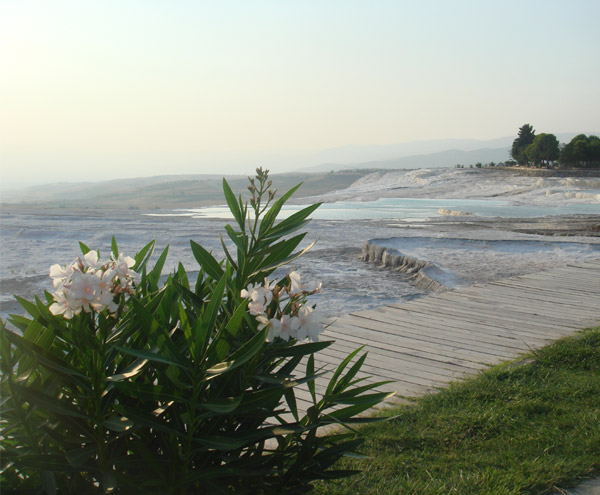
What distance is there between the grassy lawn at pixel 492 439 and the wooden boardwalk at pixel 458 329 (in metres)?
0.32

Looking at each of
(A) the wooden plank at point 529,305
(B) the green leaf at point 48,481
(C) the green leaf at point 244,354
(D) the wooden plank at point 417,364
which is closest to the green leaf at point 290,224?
(C) the green leaf at point 244,354

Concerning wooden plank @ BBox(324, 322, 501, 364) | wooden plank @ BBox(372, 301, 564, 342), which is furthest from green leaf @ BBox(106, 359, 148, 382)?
wooden plank @ BBox(372, 301, 564, 342)

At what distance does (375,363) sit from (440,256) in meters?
5.06

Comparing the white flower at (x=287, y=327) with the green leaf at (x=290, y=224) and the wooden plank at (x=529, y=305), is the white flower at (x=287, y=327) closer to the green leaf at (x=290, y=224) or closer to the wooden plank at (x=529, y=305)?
the green leaf at (x=290, y=224)

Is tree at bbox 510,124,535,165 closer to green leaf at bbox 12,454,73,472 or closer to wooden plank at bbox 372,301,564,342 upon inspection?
wooden plank at bbox 372,301,564,342

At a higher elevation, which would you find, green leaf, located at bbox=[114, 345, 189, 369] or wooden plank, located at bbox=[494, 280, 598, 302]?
green leaf, located at bbox=[114, 345, 189, 369]

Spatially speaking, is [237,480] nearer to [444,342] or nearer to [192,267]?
[444,342]

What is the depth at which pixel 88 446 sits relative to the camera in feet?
5.08

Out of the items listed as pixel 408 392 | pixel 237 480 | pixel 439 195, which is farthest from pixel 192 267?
pixel 439 195

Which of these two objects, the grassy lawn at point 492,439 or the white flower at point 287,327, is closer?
the white flower at point 287,327

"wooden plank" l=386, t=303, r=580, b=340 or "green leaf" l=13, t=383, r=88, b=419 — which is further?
"wooden plank" l=386, t=303, r=580, b=340

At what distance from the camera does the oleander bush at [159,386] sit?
4.64ft

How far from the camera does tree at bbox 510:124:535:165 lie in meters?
35.5

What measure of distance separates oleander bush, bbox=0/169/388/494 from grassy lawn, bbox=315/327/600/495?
731 mm
